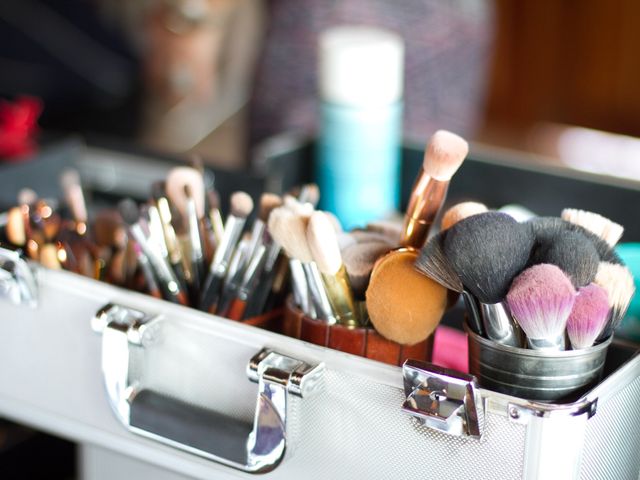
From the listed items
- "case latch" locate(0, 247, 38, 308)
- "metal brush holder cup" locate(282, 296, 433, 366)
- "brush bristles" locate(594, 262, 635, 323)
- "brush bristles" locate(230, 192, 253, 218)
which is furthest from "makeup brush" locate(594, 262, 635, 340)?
"case latch" locate(0, 247, 38, 308)

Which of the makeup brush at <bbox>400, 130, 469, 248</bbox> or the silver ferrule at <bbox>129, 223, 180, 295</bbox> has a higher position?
the makeup brush at <bbox>400, 130, 469, 248</bbox>

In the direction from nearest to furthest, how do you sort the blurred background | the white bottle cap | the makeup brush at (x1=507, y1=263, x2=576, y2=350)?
the makeup brush at (x1=507, y1=263, x2=576, y2=350), the white bottle cap, the blurred background

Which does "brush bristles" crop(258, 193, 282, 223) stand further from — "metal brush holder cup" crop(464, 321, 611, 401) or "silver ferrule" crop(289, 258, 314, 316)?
"metal brush holder cup" crop(464, 321, 611, 401)

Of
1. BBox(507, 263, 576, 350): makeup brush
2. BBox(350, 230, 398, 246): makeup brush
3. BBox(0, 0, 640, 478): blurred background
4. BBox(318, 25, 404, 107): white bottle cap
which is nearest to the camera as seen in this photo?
BBox(507, 263, 576, 350): makeup brush

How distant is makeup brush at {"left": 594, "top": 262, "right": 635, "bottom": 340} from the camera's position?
42 centimetres

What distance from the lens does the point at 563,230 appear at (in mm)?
435

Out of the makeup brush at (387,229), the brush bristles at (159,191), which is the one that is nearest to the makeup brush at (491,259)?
the makeup brush at (387,229)

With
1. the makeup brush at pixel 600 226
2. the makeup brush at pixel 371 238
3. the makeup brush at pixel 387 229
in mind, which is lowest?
the makeup brush at pixel 387 229

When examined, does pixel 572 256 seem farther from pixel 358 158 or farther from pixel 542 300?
pixel 358 158

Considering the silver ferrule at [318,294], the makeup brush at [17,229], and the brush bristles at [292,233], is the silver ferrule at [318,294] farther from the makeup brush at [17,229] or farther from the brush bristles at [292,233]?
the makeup brush at [17,229]

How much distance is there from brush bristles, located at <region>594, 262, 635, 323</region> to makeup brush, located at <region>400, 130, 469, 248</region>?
91 millimetres

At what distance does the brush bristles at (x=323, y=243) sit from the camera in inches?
17.6

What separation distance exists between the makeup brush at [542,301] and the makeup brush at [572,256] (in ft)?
0.04

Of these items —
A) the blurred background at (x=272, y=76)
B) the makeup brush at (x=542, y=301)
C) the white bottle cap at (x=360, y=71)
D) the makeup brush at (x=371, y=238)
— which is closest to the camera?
the makeup brush at (x=542, y=301)
